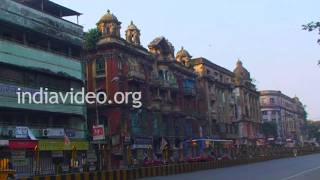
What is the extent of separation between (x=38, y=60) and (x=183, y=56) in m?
35.8

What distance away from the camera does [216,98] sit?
82.1 meters

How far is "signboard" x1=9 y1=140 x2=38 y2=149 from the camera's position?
37281 mm

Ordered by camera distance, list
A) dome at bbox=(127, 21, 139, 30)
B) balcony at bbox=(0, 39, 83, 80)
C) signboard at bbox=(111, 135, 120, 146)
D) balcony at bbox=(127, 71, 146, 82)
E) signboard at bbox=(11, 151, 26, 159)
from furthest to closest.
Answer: dome at bbox=(127, 21, 139, 30)
balcony at bbox=(127, 71, 146, 82)
signboard at bbox=(111, 135, 120, 146)
balcony at bbox=(0, 39, 83, 80)
signboard at bbox=(11, 151, 26, 159)

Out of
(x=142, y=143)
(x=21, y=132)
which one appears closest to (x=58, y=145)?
(x=21, y=132)

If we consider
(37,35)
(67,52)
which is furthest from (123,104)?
(37,35)

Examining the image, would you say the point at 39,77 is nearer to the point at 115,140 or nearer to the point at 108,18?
the point at 115,140

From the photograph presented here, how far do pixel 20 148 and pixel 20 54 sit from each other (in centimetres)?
711

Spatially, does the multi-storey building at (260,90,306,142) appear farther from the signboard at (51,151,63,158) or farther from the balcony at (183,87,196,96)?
the signboard at (51,151,63,158)

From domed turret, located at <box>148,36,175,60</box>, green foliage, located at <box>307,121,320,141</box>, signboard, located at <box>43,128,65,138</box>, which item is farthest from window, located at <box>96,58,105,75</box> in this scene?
green foliage, located at <box>307,121,320,141</box>

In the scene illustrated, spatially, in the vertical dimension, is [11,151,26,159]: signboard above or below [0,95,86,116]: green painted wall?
below

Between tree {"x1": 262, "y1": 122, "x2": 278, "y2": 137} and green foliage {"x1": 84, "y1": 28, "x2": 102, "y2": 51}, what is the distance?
66.9 m

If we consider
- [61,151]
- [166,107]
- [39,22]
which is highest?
[39,22]

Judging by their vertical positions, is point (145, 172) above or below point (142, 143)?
below

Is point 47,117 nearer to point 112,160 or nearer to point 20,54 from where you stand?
point 20,54
